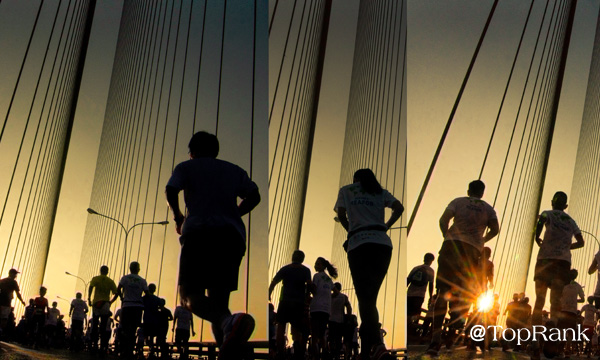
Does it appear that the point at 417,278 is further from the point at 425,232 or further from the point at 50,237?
the point at 50,237

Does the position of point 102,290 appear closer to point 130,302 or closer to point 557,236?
point 130,302

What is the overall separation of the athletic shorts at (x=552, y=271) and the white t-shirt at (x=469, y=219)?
41.5 inches

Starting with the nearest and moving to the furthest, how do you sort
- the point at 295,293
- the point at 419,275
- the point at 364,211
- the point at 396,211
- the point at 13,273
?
1. the point at 364,211
2. the point at 396,211
3. the point at 295,293
4. the point at 419,275
5. the point at 13,273

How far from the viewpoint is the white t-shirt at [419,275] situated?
32.4 ft

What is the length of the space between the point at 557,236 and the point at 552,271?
0.32 meters

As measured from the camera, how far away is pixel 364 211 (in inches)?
213

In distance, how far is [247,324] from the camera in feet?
12.0

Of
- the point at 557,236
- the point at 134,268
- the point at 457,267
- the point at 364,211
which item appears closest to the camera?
the point at 364,211

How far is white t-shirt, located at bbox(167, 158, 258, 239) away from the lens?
13.2 feet

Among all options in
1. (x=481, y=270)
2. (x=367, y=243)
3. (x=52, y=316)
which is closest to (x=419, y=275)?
(x=481, y=270)

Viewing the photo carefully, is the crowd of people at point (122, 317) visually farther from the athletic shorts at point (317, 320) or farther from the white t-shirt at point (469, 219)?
the white t-shirt at point (469, 219)

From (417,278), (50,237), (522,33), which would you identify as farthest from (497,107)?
(50,237)

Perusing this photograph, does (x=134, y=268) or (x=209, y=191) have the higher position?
(x=134, y=268)

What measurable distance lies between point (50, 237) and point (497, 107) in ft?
39.2
